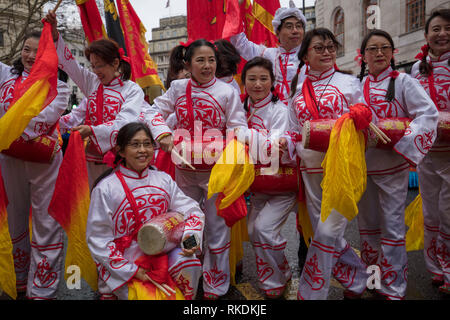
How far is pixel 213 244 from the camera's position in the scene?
3010 millimetres

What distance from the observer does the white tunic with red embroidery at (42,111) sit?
9.05 feet

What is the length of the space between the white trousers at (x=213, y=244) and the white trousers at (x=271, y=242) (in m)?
0.26

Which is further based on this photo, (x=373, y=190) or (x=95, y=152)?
(x=95, y=152)

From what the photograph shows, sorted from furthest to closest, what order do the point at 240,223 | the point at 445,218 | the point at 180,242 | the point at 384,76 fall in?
the point at 240,223 < the point at 445,218 < the point at 384,76 < the point at 180,242

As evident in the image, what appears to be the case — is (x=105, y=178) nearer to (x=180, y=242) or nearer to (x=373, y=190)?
(x=180, y=242)

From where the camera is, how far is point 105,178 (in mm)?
2549

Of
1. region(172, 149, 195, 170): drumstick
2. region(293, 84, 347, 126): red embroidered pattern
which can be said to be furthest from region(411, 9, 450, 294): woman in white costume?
region(172, 149, 195, 170): drumstick

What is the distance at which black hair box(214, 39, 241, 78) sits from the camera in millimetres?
3668

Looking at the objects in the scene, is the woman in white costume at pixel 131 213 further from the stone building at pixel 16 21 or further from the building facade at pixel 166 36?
the building facade at pixel 166 36

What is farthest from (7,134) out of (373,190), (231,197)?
(373,190)

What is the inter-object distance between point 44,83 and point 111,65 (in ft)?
2.02

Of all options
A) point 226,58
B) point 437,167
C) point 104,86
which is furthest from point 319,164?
point 104,86

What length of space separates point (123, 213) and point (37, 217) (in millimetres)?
989

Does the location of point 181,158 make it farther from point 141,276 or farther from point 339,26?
point 339,26
